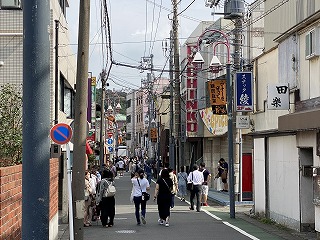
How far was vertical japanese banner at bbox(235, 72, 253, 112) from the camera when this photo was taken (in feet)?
74.3

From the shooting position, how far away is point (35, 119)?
628cm

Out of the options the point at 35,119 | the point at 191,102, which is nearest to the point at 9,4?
the point at 35,119

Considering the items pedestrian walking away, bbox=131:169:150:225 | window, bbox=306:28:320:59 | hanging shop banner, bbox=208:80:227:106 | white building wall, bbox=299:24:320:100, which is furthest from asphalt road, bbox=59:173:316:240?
hanging shop banner, bbox=208:80:227:106

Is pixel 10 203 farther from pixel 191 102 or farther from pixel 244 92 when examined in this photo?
pixel 191 102

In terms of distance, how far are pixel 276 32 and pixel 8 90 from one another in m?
8.90

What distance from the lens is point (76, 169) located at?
13.1 metres

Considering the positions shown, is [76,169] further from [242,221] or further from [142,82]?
[142,82]

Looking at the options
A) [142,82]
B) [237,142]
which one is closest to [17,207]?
[237,142]

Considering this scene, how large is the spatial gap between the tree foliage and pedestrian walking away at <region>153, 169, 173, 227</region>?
5270 mm

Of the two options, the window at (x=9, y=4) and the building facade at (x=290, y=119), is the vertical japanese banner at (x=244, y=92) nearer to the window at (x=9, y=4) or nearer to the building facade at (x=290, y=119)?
the building facade at (x=290, y=119)

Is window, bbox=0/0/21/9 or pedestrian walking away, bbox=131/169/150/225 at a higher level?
window, bbox=0/0/21/9

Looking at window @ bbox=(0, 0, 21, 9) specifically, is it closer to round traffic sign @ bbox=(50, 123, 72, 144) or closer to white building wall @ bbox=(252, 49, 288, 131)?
white building wall @ bbox=(252, 49, 288, 131)

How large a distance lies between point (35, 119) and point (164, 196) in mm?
14420

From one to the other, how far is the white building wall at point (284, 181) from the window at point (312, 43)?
116 inches
